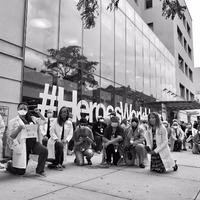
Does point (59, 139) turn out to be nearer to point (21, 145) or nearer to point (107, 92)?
point (21, 145)

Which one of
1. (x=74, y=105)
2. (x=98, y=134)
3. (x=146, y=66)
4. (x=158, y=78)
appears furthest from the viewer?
(x=158, y=78)

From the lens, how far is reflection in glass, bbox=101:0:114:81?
14.1 meters

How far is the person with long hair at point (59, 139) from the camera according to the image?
586cm

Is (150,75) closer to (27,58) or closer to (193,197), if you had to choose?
(27,58)

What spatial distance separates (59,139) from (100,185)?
2.05 metres

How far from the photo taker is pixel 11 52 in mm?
8273

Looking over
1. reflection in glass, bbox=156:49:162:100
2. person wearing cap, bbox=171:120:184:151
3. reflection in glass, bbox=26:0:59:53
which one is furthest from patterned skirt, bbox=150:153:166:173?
reflection in glass, bbox=156:49:162:100

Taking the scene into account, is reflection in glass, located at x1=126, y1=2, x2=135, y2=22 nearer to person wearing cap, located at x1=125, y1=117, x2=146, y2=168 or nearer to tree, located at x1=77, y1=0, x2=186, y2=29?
person wearing cap, located at x1=125, y1=117, x2=146, y2=168

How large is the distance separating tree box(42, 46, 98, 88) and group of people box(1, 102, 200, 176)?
3.25 meters

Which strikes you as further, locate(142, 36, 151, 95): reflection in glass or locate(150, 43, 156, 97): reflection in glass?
locate(150, 43, 156, 97): reflection in glass

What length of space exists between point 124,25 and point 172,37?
16068mm

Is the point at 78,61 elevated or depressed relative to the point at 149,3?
depressed

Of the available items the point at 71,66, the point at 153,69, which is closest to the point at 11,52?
the point at 71,66

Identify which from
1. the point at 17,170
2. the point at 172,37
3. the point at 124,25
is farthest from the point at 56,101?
the point at 172,37
